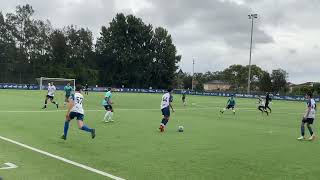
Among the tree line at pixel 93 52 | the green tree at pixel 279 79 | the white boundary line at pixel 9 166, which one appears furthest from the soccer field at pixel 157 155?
the green tree at pixel 279 79

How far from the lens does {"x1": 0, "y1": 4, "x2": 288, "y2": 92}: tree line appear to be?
110 metres

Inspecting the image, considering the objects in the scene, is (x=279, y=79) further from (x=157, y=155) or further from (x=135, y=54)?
(x=157, y=155)

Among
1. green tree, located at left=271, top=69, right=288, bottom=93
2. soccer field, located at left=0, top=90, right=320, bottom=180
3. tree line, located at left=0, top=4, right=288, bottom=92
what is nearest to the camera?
soccer field, located at left=0, top=90, right=320, bottom=180

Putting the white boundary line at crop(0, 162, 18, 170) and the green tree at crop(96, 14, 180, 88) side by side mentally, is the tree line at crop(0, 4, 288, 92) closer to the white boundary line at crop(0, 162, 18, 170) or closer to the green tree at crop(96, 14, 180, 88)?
the green tree at crop(96, 14, 180, 88)

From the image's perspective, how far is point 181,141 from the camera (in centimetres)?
1579

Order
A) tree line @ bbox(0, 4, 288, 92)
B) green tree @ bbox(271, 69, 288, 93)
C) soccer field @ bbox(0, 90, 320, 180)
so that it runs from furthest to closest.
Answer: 1. green tree @ bbox(271, 69, 288, 93)
2. tree line @ bbox(0, 4, 288, 92)
3. soccer field @ bbox(0, 90, 320, 180)

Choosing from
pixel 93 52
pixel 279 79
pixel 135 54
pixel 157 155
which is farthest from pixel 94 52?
pixel 157 155

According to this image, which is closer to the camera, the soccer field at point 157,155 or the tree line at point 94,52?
the soccer field at point 157,155

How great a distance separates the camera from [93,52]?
120 metres

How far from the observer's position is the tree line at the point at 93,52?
11000 cm

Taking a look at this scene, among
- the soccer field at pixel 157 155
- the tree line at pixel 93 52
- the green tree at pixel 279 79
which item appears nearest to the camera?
the soccer field at pixel 157 155

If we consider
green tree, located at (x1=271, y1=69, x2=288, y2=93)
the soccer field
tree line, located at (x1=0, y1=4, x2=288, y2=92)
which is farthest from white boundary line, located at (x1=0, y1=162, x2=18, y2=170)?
green tree, located at (x1=271, y1=69, x2=288, y2=93)

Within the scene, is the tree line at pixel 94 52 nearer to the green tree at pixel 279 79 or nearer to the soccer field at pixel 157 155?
the green tree at pixel 279 79

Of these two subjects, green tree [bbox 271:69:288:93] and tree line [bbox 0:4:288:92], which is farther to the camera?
green tree [bbox 271:69:288:93]
